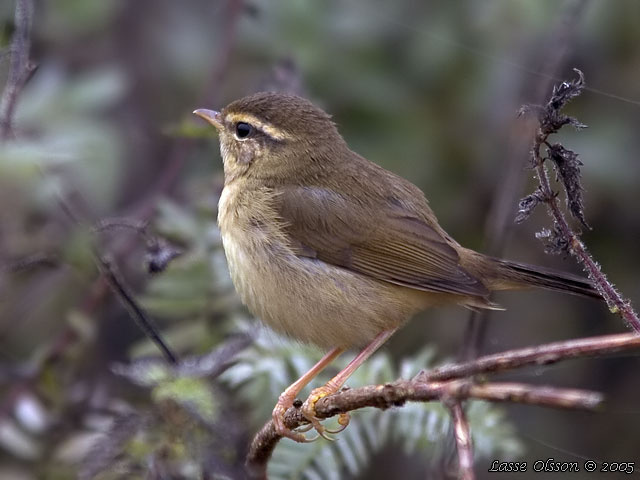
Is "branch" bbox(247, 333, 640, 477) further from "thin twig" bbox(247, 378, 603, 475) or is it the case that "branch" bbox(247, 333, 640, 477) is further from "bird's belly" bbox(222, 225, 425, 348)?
"bird's belly" bbox(222, 225, 425, 348)

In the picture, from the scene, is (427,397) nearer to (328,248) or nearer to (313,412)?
(313,412)

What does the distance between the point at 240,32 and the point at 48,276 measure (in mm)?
1940

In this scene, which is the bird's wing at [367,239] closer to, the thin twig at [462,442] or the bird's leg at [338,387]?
the bird's leg at [338,387]

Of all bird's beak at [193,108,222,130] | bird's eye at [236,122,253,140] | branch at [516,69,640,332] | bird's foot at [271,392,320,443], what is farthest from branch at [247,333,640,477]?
bird's beak at [193,108,222,130]

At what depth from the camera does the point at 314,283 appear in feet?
12.3

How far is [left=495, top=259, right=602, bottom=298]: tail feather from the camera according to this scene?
320 centimetres

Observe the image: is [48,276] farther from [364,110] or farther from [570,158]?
[570,158]

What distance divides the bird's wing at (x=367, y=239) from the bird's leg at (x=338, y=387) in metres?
0.27

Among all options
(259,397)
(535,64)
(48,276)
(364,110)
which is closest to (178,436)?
(259,397)

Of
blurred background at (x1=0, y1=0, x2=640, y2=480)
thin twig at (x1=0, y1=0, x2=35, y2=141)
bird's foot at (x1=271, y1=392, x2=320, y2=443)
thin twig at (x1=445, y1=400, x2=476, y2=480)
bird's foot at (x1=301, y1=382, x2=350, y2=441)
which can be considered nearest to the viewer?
thin twig at (x1=445, y1=400, x2=476, y2=480)

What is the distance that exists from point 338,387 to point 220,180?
1.53 m

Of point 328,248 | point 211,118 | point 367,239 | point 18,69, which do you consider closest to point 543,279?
point 367,239

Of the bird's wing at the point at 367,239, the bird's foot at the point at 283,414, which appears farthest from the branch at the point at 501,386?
the bird's wing at the point at 367,239

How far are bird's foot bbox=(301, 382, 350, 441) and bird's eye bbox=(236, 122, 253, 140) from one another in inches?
51.4
